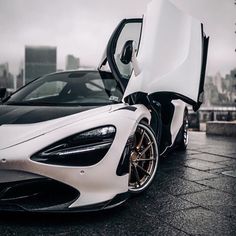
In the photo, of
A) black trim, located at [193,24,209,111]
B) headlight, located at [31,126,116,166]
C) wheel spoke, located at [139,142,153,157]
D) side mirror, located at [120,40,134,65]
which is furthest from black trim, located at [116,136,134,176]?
black trim, located at [193,24,209,111]

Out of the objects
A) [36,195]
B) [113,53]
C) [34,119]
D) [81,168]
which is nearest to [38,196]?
[36,195]

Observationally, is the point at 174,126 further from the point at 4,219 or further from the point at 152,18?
the point at 4,219

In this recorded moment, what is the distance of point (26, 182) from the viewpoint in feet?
6.92

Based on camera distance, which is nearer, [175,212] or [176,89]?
[175,212]

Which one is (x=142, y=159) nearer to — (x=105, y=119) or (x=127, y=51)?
(x=105, y=119)

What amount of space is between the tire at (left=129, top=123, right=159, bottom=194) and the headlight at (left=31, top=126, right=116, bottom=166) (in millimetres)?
572

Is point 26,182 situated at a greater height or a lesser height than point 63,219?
greater

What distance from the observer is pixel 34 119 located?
8.35ft

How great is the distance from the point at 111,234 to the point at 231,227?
2.65ft

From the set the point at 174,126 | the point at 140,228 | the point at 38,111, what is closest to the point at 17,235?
the point at 140,228

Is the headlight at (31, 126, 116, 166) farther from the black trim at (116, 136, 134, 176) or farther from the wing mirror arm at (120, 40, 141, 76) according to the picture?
the wing mirror arm at (120, 40, 141, 76)

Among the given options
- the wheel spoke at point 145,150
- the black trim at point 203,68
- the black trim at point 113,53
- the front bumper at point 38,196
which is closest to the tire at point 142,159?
the wheel spoke at point 145,150

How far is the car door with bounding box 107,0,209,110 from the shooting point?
3193 millimetres

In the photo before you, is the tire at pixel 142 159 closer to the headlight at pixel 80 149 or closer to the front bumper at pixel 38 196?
the headlight at pixel 80 149
